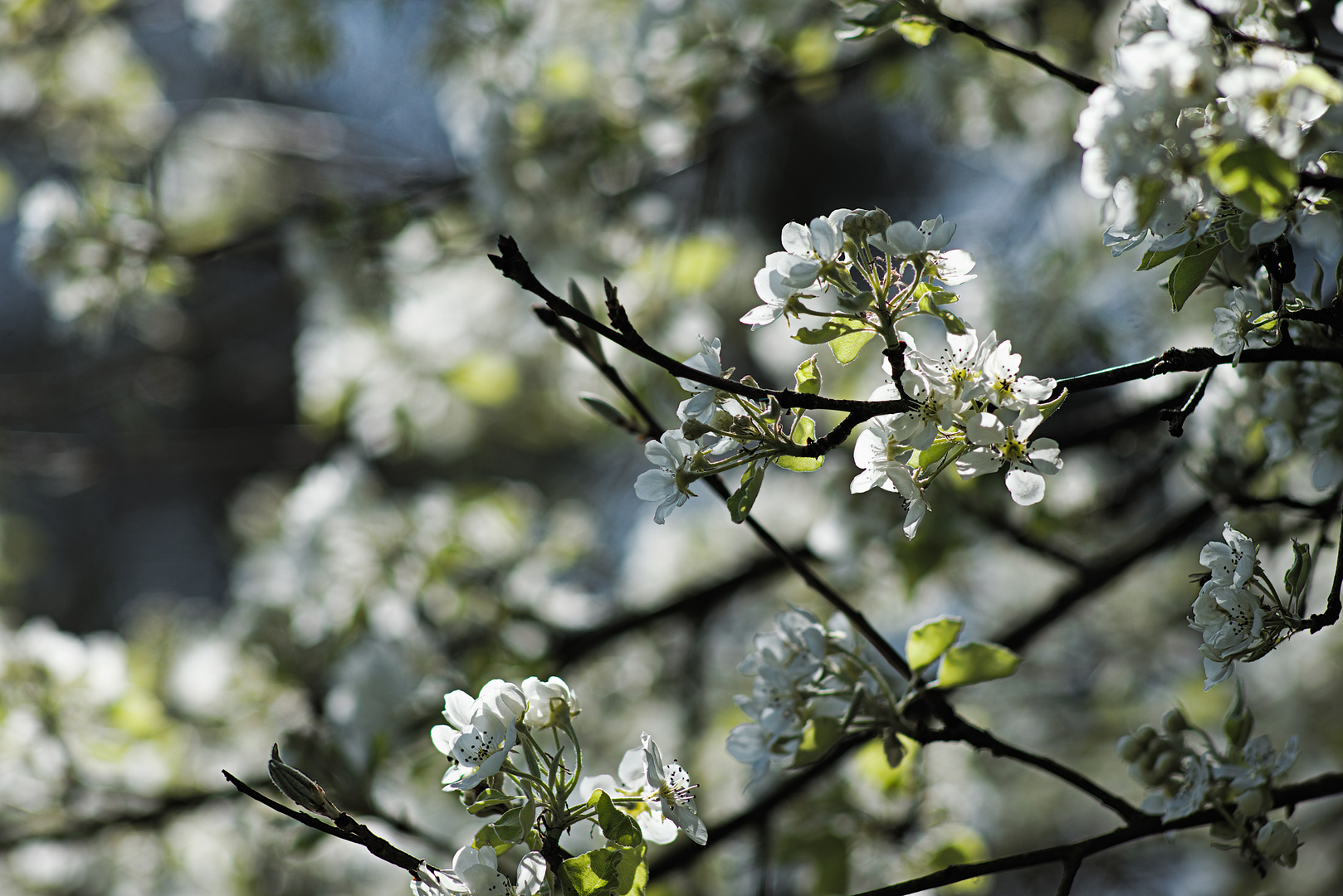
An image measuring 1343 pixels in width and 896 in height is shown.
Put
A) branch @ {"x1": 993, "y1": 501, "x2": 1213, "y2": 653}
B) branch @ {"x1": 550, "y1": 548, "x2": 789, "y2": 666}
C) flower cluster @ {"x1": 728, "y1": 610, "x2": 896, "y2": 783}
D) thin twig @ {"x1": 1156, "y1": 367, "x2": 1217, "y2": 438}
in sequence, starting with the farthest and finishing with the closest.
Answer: branch @ {"x1": 550, "y1": 548, "x2": 789, "y2": 666} → branch @ {"x1": 993, "y1": 501, "x2": 1213, "y2": 653} → flower cluster @ {"x1": 728, "y1": 610, "x2": 896, "y2": 783} → thin twig @ {"x1": 1156, "y1": 367, "x2": 1217, "y2": 438}

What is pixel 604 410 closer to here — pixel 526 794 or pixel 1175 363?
pixel 526 794

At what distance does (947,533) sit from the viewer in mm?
1647

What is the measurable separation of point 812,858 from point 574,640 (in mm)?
684

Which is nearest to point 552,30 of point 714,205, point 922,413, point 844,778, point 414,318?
point 714,205

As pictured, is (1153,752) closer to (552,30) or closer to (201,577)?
(552,30)

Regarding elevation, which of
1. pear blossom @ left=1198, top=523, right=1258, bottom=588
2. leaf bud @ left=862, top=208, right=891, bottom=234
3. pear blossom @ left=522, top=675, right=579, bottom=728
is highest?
leaf bud @ left=862, top=208, right=891, bottom=234

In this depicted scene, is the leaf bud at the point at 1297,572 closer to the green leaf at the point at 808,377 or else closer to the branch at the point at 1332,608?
the branch at the point at 1332,608

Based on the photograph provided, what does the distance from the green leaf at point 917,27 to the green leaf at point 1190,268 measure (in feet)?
1.24

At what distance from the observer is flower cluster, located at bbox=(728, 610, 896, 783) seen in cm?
92

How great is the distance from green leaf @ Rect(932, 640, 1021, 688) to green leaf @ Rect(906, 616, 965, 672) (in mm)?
23

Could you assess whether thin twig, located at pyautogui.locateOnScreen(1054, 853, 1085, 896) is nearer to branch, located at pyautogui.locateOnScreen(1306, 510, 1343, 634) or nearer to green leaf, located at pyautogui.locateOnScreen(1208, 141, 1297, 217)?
branch, located at pyautogui.locateOnScreen(1306, 510, 1343, 634)

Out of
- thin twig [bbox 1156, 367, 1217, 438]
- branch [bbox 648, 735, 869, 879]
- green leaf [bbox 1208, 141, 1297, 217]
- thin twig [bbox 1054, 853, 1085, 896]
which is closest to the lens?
green leaf [bbox 1208, 141, 1297, 217]

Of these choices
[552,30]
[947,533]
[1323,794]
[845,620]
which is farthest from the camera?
[552,30]

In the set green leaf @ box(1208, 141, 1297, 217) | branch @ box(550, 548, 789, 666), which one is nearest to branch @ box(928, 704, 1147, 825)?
green leaf @ box(1208, 141, 1297, 217)
